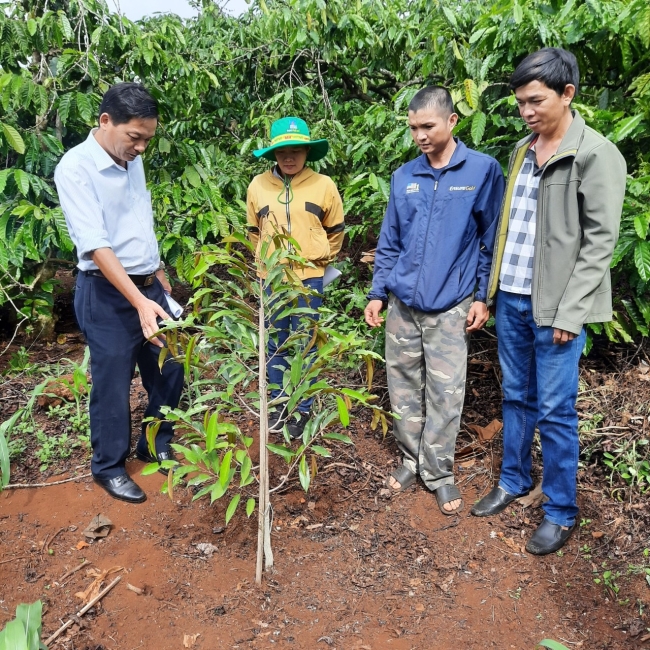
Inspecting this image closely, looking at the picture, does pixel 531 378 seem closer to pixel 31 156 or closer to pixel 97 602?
pixel 97 602

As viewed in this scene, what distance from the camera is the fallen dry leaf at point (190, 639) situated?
195 centimetres

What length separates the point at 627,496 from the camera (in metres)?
2.50

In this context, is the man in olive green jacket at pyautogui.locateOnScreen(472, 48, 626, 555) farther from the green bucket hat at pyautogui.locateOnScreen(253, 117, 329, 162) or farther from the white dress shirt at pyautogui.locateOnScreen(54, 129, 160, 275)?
the white dress shirt at pyautogui.locateOnScreen(54, 129, 160, 275)

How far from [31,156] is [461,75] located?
265 centimetres

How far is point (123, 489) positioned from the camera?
2617mm

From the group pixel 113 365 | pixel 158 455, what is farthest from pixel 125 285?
pixel 158 455

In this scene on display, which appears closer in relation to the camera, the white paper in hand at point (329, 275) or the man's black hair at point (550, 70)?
the man's black hair at point (550, 70)

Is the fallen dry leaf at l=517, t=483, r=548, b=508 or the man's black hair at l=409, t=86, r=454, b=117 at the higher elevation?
the man's black hair at l=409, t=86, r=454, b=117

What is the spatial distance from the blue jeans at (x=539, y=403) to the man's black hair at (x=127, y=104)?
164 cm

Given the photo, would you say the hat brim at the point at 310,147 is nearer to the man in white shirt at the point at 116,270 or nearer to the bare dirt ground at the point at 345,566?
the man in white shirt at the point at 116,270

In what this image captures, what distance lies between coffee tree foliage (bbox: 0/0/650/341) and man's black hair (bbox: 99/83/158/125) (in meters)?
1.06

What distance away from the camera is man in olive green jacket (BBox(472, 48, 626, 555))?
1976mm

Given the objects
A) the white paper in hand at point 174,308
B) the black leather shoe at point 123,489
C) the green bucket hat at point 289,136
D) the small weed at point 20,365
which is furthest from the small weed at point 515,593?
the small weed at point 20,365

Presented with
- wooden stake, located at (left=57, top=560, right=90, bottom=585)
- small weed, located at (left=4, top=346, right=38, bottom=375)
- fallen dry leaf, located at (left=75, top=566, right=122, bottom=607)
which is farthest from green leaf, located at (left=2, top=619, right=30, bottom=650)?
small weed, located at (left=4, top=346, right=38, bottom=375)
